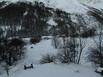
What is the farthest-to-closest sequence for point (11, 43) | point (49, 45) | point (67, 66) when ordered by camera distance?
point (49, 45)
point (11, 43)
point (67, 66)

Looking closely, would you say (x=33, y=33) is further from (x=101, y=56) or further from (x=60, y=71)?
(x=60, y=71)

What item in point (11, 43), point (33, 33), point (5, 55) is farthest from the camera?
point (33, 33)

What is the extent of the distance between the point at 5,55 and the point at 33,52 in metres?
17.2

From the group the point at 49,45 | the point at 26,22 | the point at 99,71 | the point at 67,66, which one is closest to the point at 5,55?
the point at 49,45

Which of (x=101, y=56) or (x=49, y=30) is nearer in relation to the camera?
(x=101, y=56)

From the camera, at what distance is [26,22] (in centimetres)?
19188

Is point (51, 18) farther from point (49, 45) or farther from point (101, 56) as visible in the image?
point (101, 56)

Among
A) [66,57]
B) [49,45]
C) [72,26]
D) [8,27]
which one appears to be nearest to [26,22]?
[8,27]

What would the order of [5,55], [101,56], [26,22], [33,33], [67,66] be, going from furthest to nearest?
[26,22], [33,33], [5,55], [101,56], [67,66]

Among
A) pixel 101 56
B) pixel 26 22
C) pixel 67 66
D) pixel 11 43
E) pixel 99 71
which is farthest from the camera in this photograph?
pixel 26 22

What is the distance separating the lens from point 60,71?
43.1 metres

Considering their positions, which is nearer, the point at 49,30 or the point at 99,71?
the point at 99,71

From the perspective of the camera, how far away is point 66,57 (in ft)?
226

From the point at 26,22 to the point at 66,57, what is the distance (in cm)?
12603
